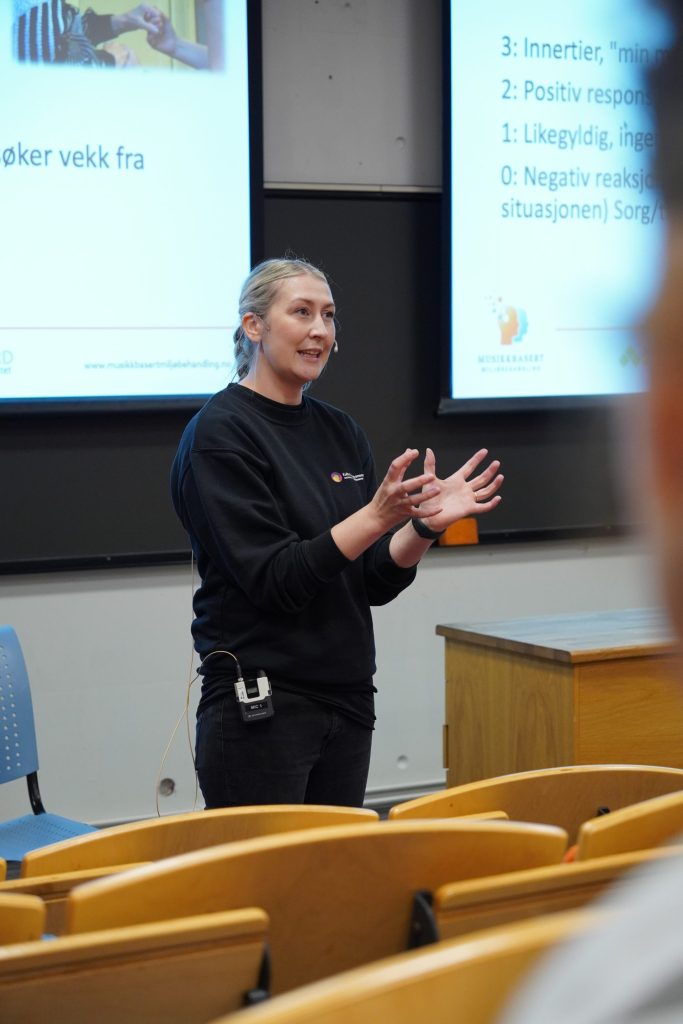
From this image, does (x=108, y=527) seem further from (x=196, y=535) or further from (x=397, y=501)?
(x=397, y=501)

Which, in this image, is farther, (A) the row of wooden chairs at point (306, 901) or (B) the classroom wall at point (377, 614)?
(B) the classroom wall at point (377, 614)

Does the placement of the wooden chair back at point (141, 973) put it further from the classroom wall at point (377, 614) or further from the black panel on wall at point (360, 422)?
the classroom wall at point (377, 614)

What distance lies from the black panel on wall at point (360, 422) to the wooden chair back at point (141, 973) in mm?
2850

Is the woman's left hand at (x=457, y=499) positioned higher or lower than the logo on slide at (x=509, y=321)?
lower

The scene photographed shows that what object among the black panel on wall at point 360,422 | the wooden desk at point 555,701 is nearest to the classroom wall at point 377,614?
the black panel on wall at point 360,422

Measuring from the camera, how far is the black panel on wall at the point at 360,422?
4.10 meters

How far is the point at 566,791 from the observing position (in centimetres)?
188

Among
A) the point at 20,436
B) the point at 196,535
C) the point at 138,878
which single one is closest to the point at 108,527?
the point at 20,436

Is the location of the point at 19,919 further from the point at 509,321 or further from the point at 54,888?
the point at 509,321

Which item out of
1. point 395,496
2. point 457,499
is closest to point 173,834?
point 395,496

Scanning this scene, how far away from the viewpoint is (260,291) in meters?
2.66

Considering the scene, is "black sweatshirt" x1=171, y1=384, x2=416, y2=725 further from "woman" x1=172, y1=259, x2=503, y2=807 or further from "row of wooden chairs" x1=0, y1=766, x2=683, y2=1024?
"row of wooden chairs" x1=0, y1=766, x2=683, y2=1024

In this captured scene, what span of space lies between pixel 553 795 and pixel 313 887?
2.13 ft

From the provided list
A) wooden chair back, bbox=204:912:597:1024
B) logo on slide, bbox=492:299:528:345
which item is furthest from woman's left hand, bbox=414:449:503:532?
logo on slide, bbox=492:299:528:345
